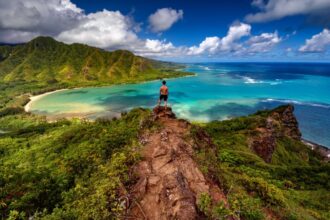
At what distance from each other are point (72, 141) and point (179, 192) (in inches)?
1843

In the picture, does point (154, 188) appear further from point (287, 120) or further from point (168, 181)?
point (287, 120)

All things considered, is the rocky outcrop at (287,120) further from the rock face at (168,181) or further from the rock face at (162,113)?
the rock face at (168,181)

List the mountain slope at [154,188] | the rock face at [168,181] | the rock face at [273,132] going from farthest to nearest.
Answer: the rock face at [273,132] < the mountain slope at [154,188] < the rock face at [168,181]

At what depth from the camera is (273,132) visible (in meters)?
52.7

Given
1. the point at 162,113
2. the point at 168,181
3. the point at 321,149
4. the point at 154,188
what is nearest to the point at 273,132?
the point at 321,149

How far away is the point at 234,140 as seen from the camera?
158ft

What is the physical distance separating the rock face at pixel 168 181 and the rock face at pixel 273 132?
35656 mm

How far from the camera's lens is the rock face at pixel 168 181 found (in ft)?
39.8

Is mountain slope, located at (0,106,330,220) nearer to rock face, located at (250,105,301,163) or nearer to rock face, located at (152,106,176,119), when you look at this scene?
rock face, located at (152,106,176,119)

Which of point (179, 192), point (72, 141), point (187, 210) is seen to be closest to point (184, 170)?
point (179, 192)

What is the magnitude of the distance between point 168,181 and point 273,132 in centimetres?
4662

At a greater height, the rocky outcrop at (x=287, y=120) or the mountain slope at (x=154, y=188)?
the mountain slope at (x=154, y=188)

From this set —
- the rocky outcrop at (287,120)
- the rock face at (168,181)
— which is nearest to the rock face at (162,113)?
the rock face at (168,181)

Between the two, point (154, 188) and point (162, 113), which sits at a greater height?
point (162, 113)
